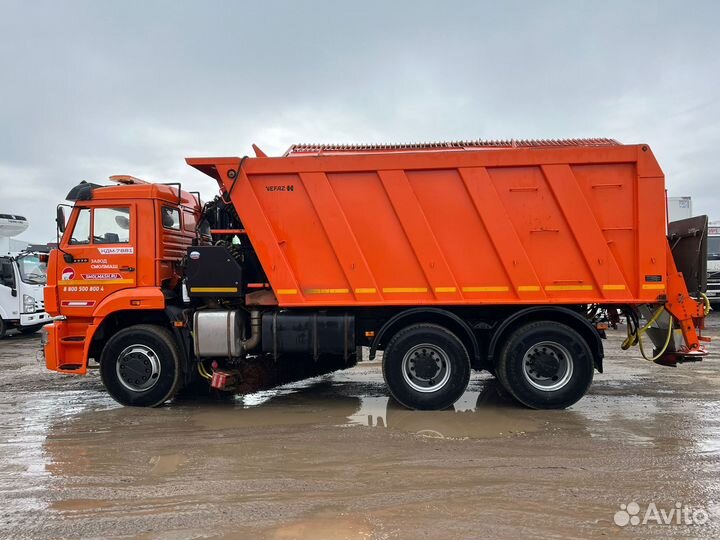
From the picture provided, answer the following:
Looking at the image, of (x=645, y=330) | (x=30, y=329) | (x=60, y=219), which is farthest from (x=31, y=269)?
(x=645, y=330)

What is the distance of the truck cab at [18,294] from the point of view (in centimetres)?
1353

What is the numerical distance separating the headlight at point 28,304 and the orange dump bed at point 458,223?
10.4 m

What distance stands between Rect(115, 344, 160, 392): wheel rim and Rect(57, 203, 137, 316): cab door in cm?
72

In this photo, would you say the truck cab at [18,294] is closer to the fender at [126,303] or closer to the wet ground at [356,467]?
the wet ground at [356,467]

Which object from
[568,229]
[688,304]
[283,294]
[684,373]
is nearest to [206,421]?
[283,294]

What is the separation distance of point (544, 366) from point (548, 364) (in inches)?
2.0

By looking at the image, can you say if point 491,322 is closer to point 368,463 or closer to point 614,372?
point 368,463

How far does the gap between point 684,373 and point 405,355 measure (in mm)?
5222

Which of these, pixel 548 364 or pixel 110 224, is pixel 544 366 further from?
pixel 110 224

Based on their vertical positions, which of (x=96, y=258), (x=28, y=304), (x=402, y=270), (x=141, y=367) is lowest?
(x=141, y=367)

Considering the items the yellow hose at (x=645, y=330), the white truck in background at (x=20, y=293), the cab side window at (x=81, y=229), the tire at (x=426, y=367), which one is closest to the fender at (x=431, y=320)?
the tire at (x=426, y=367)

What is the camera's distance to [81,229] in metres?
6.39

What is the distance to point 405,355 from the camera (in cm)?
594

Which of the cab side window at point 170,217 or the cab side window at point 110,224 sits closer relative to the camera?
the cab side window at point 110,224
